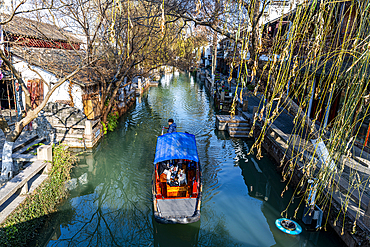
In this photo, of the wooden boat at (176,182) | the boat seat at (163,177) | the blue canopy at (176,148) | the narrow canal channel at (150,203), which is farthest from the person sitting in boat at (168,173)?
the narrow canal channel at (150,203)

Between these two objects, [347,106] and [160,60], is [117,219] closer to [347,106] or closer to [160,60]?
[347,106]

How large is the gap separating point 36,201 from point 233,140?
1254 cm

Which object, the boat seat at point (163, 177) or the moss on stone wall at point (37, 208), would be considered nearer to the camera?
the moss on stone wall at point (37, 208)

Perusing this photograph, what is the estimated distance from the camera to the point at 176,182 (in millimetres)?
9180

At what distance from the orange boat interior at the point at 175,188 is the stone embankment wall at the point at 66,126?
7.04 meters

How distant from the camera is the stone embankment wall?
14312 millimetres

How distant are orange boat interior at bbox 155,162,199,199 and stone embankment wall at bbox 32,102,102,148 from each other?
7037mm

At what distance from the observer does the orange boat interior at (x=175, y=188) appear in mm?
8625

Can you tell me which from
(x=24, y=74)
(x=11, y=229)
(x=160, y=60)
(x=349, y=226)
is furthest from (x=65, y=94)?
(x=349, y=226)

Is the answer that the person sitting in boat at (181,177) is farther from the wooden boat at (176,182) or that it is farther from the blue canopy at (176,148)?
the blue canopy at (176,148)

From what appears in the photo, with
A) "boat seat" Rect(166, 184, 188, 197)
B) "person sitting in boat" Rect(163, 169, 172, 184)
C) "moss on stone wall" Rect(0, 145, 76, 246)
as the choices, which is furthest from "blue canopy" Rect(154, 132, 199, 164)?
"moss on stone wall" Rect(0, 145, 76, 246)

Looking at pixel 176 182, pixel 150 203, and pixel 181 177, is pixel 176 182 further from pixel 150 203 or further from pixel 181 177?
pixel 150 203

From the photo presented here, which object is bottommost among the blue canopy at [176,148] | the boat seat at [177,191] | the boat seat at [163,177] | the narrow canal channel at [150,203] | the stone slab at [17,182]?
the narrow canal channel at [150,203]

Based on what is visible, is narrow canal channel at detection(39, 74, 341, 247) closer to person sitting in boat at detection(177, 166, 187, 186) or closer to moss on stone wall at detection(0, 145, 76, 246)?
moss on stone wall at detection(0, 145, 76, 246)
